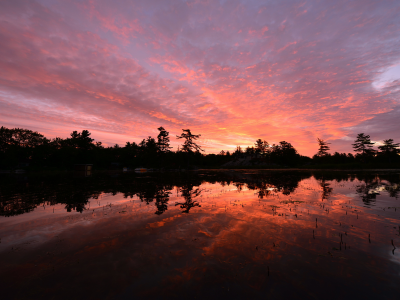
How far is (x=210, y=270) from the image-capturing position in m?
4.86

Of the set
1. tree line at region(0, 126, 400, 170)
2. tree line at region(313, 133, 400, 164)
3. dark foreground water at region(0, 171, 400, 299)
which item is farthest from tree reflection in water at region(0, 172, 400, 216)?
tree line at region(313, 133, 400, 164)

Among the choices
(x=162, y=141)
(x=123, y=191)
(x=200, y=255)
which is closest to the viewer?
(x=200, y=255)

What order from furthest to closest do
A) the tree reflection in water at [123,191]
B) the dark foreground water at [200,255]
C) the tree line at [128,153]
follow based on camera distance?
the tree line at [128,153], the tree reflection in water at [123,191], the dark foreground water at [200,255]

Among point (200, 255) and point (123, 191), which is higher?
point (200, 255)

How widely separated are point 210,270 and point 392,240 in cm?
726

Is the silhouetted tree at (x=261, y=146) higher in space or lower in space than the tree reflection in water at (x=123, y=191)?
higher

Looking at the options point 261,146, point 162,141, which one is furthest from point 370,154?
point 162,141

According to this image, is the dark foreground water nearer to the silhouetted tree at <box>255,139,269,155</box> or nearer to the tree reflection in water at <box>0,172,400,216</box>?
the tree reflection in water at <box>0,172,400,216</box>

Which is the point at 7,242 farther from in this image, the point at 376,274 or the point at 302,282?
the point at 376,274

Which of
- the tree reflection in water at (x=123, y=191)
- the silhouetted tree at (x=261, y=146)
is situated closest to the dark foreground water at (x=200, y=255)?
the tree reflection in water at (x=123, y=191)

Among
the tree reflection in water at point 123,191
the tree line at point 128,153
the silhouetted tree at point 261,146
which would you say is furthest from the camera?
the silhouetted tree at point 261,146

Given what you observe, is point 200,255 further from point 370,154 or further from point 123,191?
point 370,154

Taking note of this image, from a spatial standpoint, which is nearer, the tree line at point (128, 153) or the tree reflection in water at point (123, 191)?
the tree reflection in water at point (123, 191)

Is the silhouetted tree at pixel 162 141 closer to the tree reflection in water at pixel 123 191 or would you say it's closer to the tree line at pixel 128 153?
the tree line at pixel 128 153
